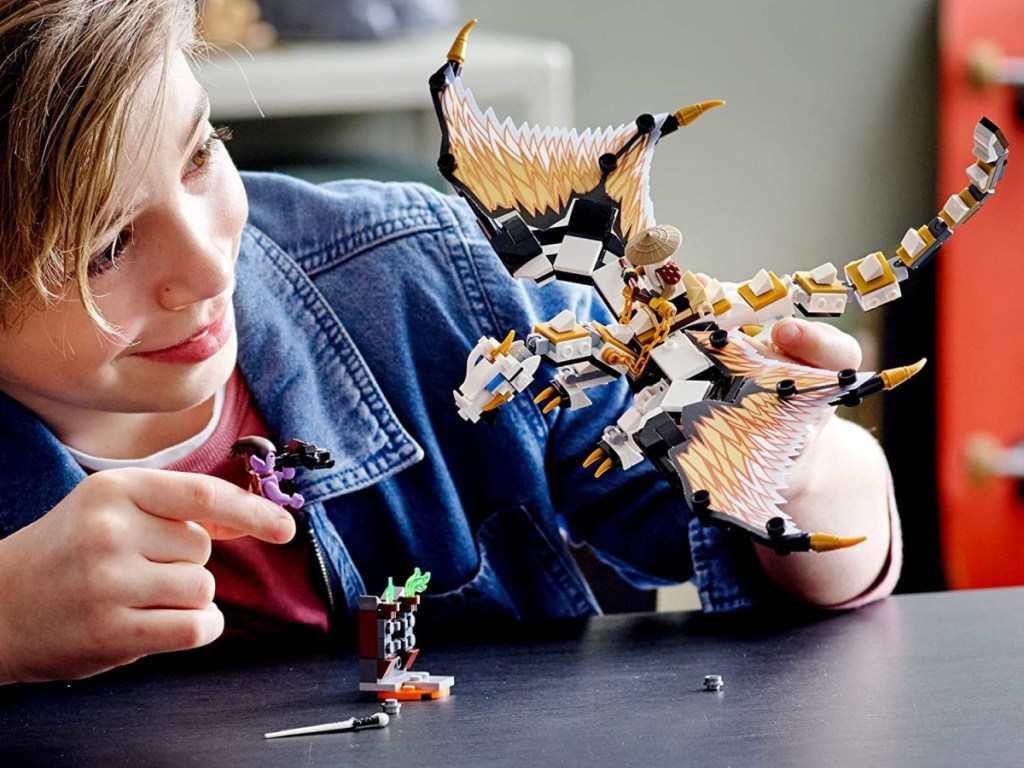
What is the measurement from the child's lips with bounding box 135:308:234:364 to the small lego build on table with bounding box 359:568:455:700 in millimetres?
153

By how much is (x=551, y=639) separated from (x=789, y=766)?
0.20 meters

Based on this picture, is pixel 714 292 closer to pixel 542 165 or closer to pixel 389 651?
pixel 542 165

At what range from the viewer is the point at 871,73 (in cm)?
186

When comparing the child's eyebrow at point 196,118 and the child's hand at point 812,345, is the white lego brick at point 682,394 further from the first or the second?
the child's eyebrow at point 196,118

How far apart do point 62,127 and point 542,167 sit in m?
0.21

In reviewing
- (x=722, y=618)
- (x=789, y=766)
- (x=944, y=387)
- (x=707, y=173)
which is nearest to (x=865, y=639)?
(x=722, y=618)

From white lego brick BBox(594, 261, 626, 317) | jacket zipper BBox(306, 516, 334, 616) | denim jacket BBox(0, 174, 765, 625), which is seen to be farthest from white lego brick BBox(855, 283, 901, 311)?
jacket zipper BBox(306, 516, 334, 616)

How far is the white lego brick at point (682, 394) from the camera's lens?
21.7 inches

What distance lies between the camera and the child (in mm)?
582

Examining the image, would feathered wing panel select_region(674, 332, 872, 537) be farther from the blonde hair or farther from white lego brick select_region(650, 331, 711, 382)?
the blonde hair

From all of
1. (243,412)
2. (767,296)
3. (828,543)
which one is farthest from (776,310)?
(243,412)

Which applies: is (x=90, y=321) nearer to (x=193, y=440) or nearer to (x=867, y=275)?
(x=193, y=440)

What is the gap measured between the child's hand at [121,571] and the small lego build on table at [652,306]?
12cm

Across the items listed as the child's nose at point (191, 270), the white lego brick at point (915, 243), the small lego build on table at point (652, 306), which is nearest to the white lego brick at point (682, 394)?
the small lego build on table at point (652, 306)
